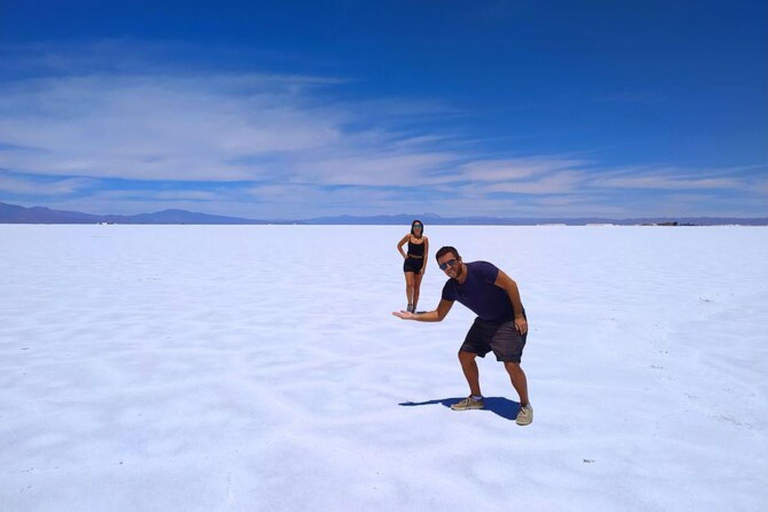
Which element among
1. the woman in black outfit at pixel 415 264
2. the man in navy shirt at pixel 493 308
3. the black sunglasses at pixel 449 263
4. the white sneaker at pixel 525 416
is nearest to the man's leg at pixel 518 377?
the man in navy shirt at pixel 493 308

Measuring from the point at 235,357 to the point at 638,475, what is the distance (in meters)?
3.93

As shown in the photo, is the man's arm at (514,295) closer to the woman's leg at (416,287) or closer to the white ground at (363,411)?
the white ground at (363,411)

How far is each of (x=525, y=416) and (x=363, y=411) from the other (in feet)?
4.05

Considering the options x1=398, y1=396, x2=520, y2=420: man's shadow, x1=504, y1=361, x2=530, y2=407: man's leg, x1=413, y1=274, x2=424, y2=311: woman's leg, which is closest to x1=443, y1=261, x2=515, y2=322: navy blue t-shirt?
x1=504, y1=361, x2=530, y2=407: man's leg

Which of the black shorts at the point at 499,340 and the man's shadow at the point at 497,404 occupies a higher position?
the black shorts at the point at 499,340

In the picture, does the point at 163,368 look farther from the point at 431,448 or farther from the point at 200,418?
the point at 431,448

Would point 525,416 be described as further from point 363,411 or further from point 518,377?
point 363,411

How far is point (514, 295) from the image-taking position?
355 centimetres

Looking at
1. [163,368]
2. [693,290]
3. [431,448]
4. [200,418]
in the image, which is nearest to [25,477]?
[200,418]

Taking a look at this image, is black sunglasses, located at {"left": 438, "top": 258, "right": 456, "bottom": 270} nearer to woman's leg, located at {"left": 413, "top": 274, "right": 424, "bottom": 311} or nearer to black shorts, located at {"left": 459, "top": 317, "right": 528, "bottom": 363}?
black shorts, located at {"left": 459, "top": 317, "right": 528, "bottom": 363}

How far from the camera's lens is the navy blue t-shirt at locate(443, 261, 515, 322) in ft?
11.6

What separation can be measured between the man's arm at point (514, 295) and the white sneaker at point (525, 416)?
1.98 ft

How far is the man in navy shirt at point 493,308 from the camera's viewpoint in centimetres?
355

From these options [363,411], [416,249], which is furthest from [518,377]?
[416,249]
